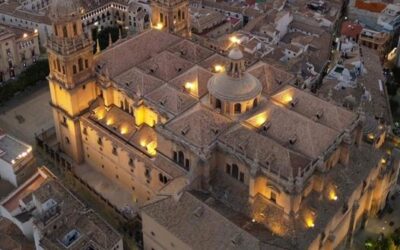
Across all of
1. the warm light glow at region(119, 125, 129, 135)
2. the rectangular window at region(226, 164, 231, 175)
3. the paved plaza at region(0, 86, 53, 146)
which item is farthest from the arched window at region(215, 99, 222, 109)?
the paved plaza at region(0, 86, 53, 146)

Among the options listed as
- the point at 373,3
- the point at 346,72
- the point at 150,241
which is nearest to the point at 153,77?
the point at 150,241

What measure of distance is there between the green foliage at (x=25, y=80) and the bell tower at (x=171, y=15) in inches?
1259

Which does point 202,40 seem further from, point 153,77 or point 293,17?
point 153,77

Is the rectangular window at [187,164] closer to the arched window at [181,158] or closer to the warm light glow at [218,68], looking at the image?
the arched window at [181,158]

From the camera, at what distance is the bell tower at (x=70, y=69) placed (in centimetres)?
9406

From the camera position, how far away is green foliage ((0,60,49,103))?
124m

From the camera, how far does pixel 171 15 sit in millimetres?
112562

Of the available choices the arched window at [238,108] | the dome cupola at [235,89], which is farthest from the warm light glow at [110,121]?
the arched window at [238,108]

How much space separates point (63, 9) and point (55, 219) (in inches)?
1366

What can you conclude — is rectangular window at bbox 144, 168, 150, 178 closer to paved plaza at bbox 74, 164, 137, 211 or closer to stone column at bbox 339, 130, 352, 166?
paved plaza at bbox 74, 164, 137, 211

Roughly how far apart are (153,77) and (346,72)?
45006 mm

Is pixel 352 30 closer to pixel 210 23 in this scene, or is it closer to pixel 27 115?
pixel 210 23

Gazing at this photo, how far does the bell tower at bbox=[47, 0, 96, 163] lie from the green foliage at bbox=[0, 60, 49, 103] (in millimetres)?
23993

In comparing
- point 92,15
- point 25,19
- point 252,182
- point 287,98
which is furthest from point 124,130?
point 25,19
